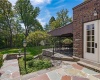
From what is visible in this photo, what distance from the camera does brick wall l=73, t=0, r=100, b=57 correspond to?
5617 millimetres

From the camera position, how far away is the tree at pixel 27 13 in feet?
90.1

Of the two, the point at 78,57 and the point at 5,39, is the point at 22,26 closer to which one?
the point at 5,39

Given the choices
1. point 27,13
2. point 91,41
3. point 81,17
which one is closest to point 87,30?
point 91,41

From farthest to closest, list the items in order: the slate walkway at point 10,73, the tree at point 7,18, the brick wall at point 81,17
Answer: the tree at point 7,18 < the brick wall at point 81,17 < the slate walkway at point 10,73

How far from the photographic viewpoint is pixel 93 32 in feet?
18.6

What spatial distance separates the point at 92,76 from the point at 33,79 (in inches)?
93.6

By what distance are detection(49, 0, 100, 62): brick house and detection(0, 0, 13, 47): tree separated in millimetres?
20262

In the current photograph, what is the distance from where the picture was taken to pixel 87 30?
6.05m

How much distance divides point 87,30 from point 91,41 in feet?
2.23

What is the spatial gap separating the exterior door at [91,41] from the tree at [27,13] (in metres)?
23.5

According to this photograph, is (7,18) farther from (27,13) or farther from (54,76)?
(54,76)

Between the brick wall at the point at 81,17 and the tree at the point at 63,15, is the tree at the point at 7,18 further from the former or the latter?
the brick wall at the point at 81,17

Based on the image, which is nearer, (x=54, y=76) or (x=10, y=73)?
(x=54, y=76)

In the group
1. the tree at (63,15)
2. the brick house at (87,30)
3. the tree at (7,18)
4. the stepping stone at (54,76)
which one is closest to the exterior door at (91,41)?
the brick house at (87,30)
